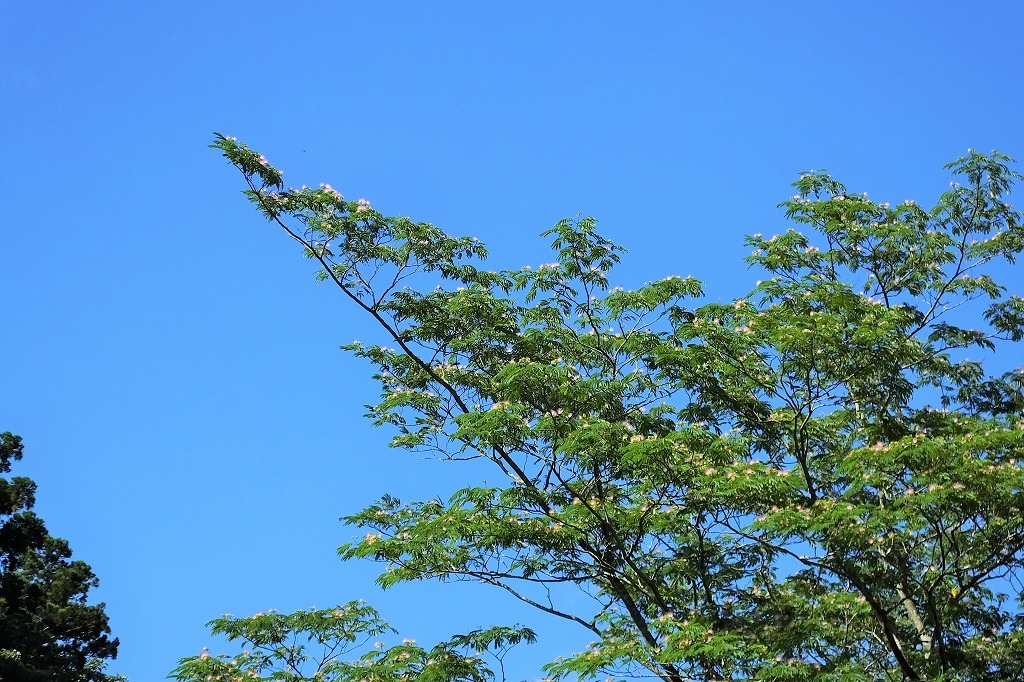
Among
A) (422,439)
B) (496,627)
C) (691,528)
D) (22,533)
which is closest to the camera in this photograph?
(691,528)

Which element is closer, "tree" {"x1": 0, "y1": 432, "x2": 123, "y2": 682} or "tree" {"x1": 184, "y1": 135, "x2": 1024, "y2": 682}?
"tree" {"x1": 184, "y1": 135, "x2": 1024, "y2": 682}

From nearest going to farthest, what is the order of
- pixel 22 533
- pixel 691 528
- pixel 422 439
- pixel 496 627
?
pixel 691 528, pixel 496 627, pixel 422 439, pixel 22 533

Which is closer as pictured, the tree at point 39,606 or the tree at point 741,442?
the tree at point 741,442

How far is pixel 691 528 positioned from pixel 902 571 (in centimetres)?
250

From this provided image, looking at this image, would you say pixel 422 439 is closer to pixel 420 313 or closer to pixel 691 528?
pixel 420 313

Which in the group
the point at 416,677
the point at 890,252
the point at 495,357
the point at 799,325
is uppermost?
the point at 890,252

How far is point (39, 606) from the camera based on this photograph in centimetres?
1858

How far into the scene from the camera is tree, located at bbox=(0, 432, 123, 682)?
16.8 meters

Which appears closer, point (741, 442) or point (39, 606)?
point (741, 442)

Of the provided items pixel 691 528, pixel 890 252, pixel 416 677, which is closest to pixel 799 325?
pixel 691 528

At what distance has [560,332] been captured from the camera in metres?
13.4

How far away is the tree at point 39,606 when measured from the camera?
661 inches

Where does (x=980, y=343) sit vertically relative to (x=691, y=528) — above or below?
above

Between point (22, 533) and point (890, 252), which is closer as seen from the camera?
point (890, 252)
